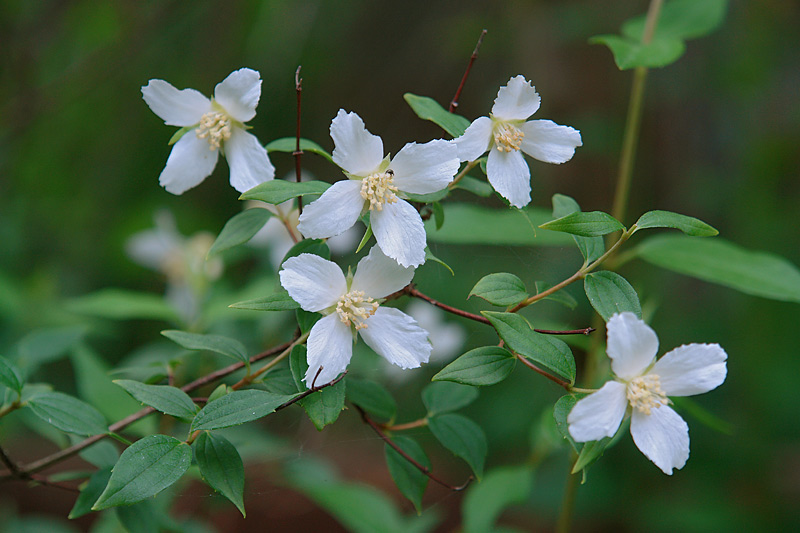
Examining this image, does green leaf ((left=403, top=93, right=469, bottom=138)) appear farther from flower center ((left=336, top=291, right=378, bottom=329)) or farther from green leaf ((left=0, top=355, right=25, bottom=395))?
green leaf ((left=0, top=355, right=25, bottom=395))

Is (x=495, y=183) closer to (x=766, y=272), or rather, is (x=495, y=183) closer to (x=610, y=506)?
(x=766, y=272)

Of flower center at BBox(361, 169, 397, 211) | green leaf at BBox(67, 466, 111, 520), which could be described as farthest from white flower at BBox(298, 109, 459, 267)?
green leaf at BBox(67, 466, 111, 520)

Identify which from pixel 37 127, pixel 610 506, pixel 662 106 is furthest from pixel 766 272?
pixel 37 127

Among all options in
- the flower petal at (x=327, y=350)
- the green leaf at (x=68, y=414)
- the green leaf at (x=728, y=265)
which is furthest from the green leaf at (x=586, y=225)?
the green leaf at (x=68, y=414)

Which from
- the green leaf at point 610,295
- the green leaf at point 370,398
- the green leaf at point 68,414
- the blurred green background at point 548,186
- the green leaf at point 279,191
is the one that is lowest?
the blurred green background at point 548,186

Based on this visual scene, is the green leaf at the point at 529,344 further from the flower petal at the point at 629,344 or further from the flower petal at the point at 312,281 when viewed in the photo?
the flower petal at the point at 312,281

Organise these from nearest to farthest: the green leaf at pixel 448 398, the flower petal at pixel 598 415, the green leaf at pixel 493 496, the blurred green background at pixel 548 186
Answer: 1. the flower petal at pixel 598 415
2. the green leaf at pixel 448 398
3. the green leaf at pixel 493 496
4. the blurred green background at pixel 548 186
